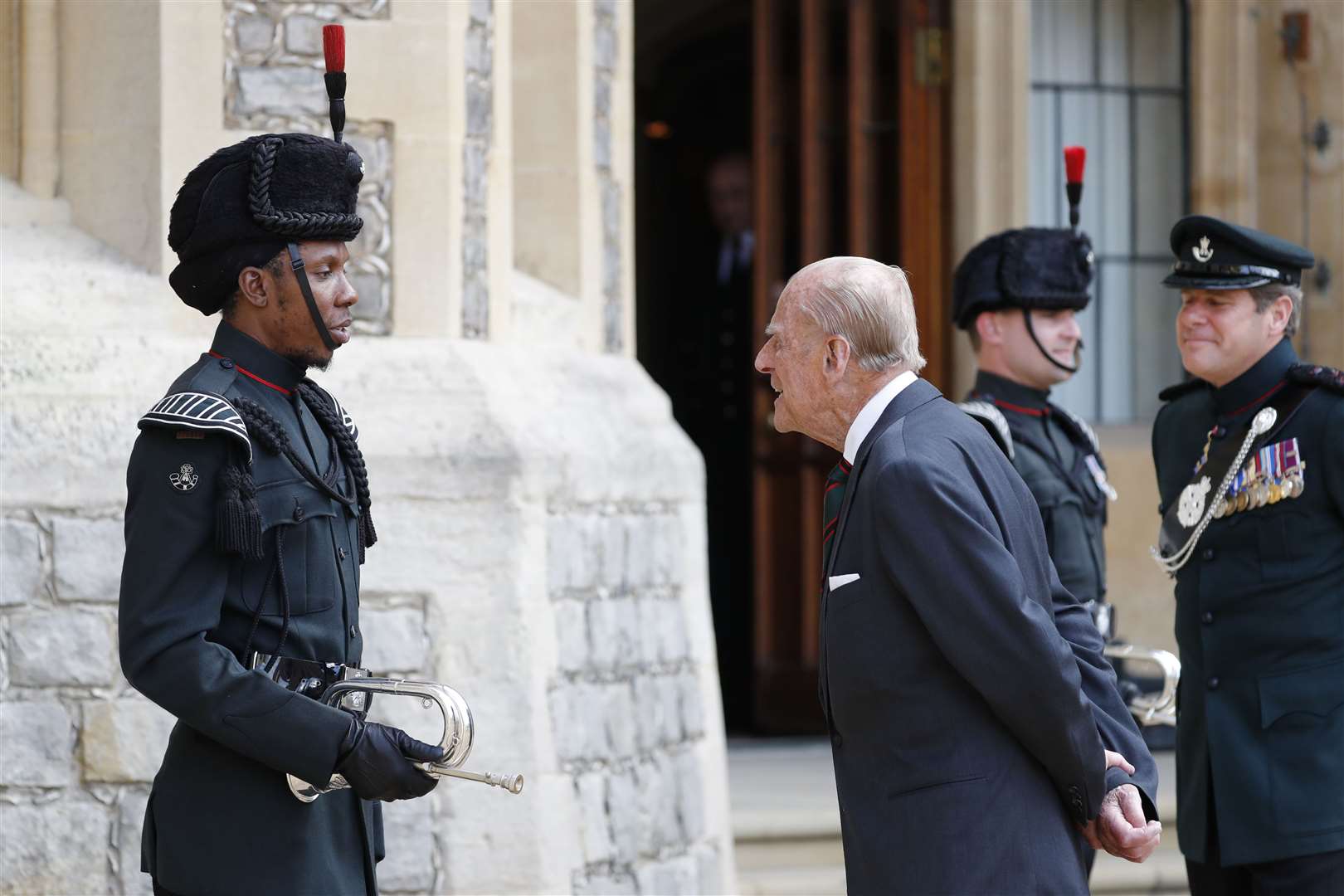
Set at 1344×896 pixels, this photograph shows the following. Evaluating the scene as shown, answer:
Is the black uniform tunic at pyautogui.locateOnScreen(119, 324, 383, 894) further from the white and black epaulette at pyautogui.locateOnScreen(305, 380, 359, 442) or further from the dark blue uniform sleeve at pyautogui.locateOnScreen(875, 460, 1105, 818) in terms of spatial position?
the dark blue uniform sleeve at pyautogui.locateOnScreen(875, 460, 1105, 818)

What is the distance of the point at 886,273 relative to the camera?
267cm

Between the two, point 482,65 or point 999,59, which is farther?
point 999,59

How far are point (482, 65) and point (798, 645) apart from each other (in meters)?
3.16

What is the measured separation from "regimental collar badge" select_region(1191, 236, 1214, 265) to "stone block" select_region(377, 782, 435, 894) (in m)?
2.01

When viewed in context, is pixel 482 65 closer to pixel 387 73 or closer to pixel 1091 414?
pixel 387 73

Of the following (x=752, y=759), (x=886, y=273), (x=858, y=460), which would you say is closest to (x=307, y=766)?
(x=858, y=460)

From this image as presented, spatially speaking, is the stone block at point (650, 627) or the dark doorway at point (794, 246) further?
the dark doorway at point (794, 246)

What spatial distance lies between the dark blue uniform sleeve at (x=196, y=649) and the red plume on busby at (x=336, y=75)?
62 centimetres

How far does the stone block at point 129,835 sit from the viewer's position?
4.09 metres

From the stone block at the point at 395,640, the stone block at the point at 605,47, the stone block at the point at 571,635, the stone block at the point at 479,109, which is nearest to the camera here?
the stone block at the point at 395,640

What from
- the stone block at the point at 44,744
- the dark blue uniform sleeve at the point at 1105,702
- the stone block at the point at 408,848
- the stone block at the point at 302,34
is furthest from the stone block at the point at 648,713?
the dark blue uniform sleeve at the point at 1105,702

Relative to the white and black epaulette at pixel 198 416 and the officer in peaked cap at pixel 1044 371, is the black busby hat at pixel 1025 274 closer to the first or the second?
the officer in peaked cap at pixel 1044 371

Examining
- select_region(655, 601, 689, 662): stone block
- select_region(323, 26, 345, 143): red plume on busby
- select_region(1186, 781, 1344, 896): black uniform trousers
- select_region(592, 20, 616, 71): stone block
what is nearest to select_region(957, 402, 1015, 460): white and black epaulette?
select_region(1186, 781, 1344, 896): black uniform trousers

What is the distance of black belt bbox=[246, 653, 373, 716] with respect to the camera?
8.63ft
